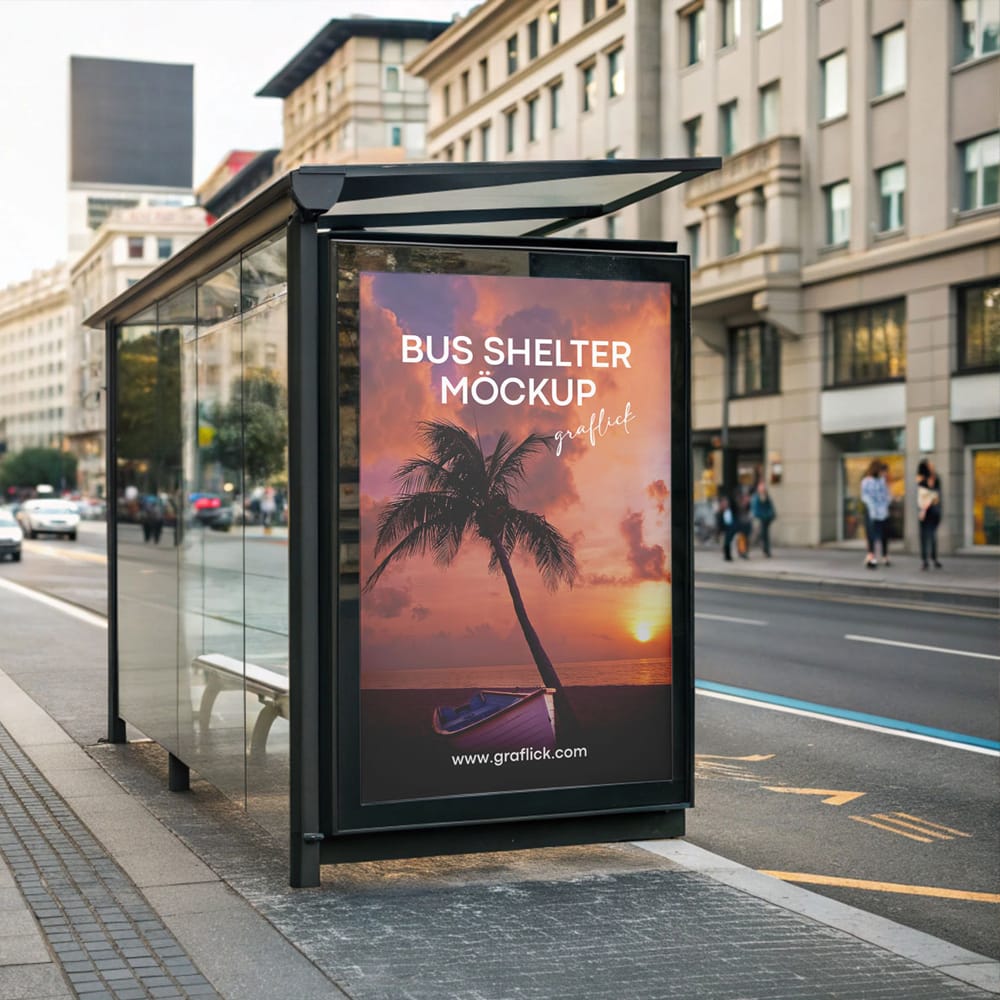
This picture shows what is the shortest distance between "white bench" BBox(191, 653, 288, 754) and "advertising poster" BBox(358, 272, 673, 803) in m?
0.47

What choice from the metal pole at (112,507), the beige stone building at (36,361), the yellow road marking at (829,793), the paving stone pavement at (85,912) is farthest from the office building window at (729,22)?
the beige stone building at (36,361)

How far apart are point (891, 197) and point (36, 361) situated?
6159 inches

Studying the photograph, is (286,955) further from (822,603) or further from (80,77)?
(80,77)

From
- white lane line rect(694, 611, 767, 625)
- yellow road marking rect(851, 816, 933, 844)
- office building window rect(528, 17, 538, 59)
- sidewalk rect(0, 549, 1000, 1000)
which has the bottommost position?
yellow road marking rect(851, 816, 933, 844)

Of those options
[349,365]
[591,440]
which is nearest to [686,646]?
[591,440]

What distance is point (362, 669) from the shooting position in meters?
5.73

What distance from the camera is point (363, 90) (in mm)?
79500

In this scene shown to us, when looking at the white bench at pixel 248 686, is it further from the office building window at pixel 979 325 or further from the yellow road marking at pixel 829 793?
the office building window at pixel 979 325

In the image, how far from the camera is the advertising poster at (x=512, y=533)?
574 cm

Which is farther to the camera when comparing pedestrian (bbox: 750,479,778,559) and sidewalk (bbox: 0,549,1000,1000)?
pedestrian (bbox: 750,479,778,559)

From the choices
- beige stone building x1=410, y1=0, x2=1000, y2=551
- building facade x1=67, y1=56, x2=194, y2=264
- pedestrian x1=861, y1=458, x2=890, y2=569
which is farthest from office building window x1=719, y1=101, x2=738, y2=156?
building facade x1=67, y1=56, x2=194, y2=264

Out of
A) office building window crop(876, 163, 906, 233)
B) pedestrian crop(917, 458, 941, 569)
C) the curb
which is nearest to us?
the curb

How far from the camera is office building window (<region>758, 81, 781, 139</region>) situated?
36281 mm

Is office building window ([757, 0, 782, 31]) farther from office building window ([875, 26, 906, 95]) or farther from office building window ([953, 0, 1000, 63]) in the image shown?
office building window ([953, 0, 1000, 63])
